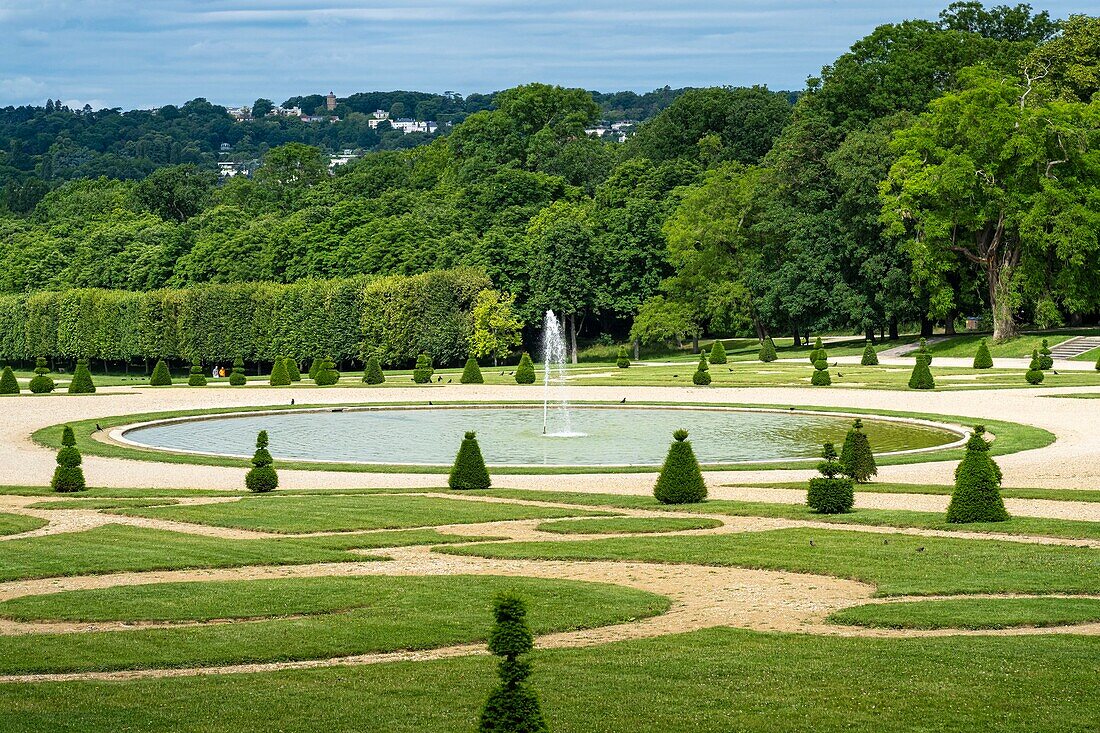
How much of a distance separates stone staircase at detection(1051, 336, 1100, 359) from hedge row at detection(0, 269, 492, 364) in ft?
110

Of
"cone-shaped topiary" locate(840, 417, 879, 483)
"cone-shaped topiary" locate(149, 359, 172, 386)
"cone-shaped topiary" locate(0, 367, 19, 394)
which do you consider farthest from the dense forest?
"cone-shaped topiary" locate(840, 417, 879, 483)

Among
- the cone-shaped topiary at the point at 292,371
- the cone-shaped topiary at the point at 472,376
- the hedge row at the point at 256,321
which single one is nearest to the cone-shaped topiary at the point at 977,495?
the cone-shaped topiary at the point at 472,376

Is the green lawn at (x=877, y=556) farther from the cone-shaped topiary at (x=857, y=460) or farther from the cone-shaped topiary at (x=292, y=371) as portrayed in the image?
the cone-shaped topiary at (x=292, y=371)

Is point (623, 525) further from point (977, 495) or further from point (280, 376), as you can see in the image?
point (280, 376)

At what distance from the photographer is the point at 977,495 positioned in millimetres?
23750

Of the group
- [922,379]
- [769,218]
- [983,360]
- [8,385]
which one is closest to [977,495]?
[922,379]

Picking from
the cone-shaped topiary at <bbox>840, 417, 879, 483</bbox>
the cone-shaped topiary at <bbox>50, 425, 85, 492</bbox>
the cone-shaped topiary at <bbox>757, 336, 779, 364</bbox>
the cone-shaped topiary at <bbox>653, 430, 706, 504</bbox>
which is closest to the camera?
the cone-shaped topiary at <bbox>653, 430, 706, 504</bbox>

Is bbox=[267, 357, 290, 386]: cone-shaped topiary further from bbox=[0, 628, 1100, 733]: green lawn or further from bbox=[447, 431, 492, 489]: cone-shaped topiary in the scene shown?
bbox=[0, 628, 1100, 733]: green lawn

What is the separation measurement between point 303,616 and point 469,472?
1260cm

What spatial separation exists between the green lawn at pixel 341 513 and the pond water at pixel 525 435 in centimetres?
819

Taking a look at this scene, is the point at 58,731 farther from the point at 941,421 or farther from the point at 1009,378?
the point at 1009,378

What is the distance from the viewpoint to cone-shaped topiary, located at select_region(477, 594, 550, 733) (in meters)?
9.72

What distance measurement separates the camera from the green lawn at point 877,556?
61.8 ft

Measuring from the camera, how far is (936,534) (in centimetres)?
2309
